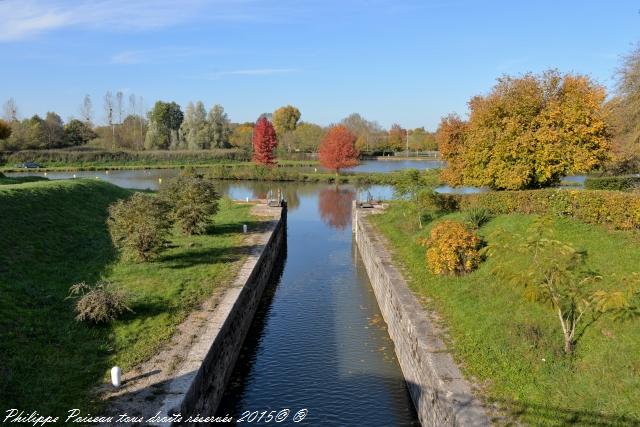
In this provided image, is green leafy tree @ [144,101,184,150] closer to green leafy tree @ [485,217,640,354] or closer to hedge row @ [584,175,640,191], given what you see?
hedge row @ [584,175,640,191]

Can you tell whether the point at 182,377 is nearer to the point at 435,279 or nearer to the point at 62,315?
the point at 62,315

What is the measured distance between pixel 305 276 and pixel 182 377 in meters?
13.3

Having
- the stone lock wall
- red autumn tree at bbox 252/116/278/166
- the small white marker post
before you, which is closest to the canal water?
the stone lock wall

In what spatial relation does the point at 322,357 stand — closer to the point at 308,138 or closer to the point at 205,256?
the point at 205,256

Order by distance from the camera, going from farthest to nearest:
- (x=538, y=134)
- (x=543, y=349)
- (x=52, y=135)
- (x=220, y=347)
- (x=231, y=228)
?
(x=52, y=135)
(x=231, y=228)
(x=538, y=134)
(x=220, y=347)
(x=543, y=349)

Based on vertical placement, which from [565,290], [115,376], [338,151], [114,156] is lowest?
[115,376]

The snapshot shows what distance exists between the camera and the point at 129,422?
8.09 m

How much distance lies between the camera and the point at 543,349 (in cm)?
1027

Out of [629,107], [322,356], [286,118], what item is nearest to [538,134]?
[629,107]

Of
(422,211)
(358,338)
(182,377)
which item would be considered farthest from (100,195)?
(182,377)

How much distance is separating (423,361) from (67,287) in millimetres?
10079

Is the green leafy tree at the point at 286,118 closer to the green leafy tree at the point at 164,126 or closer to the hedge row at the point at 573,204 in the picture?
the green leafy tree at the point at 164,126

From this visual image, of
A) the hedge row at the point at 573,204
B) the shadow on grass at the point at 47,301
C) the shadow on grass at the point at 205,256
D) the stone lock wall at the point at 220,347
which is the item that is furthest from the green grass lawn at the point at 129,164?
the hedge row at the point at 573,204

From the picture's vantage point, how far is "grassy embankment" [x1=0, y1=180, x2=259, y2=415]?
951 centimetres
